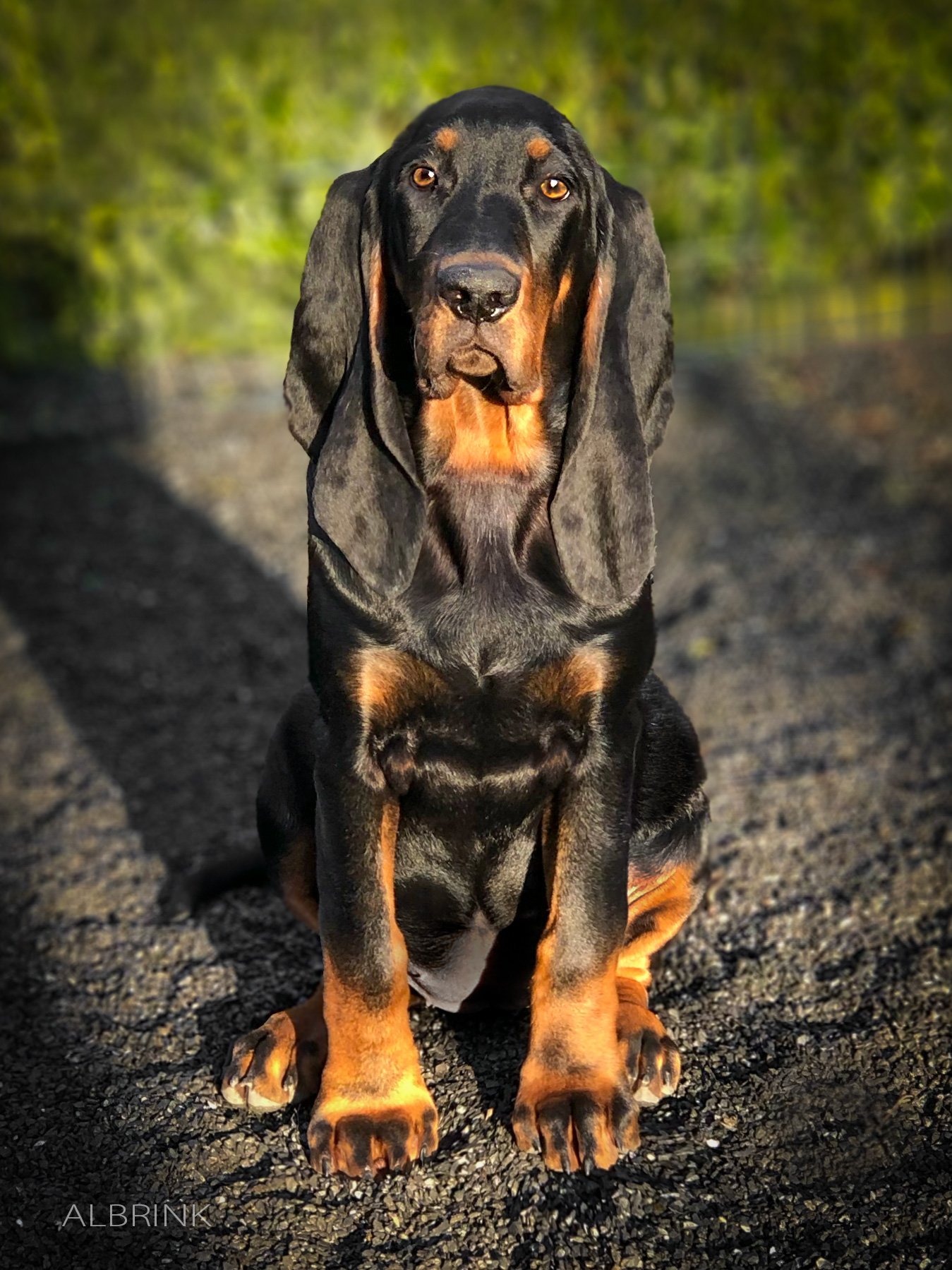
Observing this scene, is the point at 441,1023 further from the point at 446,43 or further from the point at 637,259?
the point at 446,43

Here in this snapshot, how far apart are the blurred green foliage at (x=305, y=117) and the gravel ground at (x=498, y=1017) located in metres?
2.23

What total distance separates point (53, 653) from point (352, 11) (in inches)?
233

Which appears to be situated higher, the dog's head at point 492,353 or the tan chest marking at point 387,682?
the dog's head at point 492,353

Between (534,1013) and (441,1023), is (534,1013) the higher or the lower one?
the higher one

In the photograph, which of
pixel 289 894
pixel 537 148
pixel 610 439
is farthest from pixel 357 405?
pixel 289 894

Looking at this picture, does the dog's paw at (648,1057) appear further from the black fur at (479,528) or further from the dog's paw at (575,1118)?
the black fur at (479,528)

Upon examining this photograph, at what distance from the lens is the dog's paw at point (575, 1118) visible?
292 centimetres

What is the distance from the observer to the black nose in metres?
2.65

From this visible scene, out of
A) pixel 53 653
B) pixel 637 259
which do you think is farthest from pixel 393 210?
pixel 53 653

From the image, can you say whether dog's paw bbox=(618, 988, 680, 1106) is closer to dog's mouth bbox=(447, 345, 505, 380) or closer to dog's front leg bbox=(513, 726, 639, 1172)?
dog's front leg bbox=(513, 726, 639, 1172)

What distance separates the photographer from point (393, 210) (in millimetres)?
2904

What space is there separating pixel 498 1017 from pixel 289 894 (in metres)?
0.63

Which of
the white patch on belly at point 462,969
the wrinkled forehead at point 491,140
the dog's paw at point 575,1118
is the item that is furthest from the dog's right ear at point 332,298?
the dog's paw at point 575,1118

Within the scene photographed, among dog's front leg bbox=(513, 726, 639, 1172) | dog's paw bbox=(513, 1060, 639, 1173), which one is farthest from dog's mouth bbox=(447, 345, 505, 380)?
dog's paw bbox=(513, 1060, 639, 1173)
